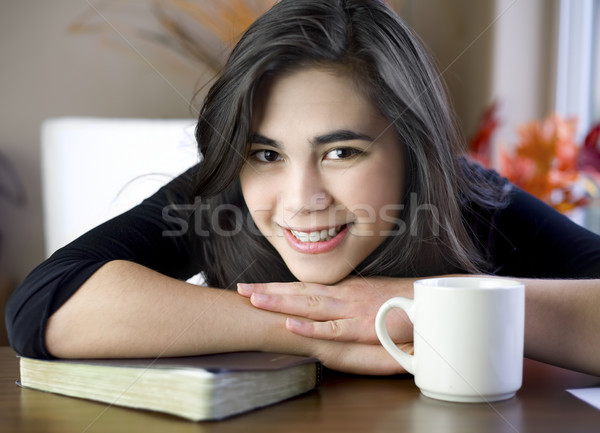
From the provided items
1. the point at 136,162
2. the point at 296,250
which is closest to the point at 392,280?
the point at 296,250

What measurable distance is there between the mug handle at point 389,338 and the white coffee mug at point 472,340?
31 millimetres

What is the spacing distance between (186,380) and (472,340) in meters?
0.28

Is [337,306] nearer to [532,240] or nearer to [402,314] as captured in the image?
[402,314]

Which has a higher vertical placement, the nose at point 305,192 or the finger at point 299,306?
the nose at point 305,192

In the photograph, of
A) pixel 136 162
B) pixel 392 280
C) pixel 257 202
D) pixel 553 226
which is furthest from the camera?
pixel 136 162

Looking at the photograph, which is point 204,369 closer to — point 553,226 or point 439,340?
point 439,340

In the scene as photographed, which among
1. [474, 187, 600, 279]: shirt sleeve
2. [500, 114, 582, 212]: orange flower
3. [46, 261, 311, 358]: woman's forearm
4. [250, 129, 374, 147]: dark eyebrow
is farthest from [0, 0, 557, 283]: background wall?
[46, 261, 311, 358]: woman's forearm

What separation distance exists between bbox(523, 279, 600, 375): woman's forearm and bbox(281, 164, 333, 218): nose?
0.97 feet

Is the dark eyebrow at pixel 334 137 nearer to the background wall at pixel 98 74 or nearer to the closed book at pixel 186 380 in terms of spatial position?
the closed book at pixel 186 380

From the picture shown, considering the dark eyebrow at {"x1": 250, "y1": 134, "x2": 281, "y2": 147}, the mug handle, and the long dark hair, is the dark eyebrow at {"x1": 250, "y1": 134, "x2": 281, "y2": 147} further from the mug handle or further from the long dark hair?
the mug handle

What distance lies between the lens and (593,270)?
3.47 ft

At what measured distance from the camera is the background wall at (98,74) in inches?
90.7

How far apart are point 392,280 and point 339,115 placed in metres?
0.24

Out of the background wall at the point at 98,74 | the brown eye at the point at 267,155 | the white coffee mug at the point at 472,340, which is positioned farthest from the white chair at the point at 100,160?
the white coffee mug at the point at 472,340
